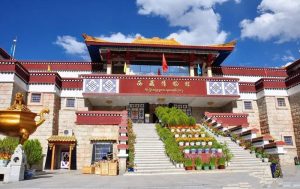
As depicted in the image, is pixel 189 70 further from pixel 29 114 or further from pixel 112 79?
pixel 29 114

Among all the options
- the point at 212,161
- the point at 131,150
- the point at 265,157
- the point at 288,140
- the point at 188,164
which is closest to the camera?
the point at 188,164

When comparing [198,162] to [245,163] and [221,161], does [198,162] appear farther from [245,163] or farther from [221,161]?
[245,163]

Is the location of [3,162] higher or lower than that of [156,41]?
lower

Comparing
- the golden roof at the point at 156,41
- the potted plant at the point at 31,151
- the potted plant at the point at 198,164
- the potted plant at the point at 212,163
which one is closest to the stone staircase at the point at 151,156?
the potted plant at the point at 198,164

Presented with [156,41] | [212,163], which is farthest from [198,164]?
[156,41]

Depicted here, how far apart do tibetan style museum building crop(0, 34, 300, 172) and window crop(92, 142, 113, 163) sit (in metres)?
0.07

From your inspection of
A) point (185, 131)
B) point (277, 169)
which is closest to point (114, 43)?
point (185, 131)

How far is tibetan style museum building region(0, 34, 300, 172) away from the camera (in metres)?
19.0

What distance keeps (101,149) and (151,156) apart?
5129mm

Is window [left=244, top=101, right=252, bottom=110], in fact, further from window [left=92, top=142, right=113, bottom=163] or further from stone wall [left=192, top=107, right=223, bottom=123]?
window [left=92, top=142, right=113, bottom=163]

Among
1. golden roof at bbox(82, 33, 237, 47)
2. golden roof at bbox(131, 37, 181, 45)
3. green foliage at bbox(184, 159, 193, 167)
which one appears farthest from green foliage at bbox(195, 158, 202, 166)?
golden roof at bbox(131, 37, 181, 45)

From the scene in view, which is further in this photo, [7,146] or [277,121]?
[277,121]

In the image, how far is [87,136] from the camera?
1903cm

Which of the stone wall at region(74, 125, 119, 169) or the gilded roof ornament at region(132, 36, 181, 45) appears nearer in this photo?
the stone wall at region(74, 125, 119, 169)
